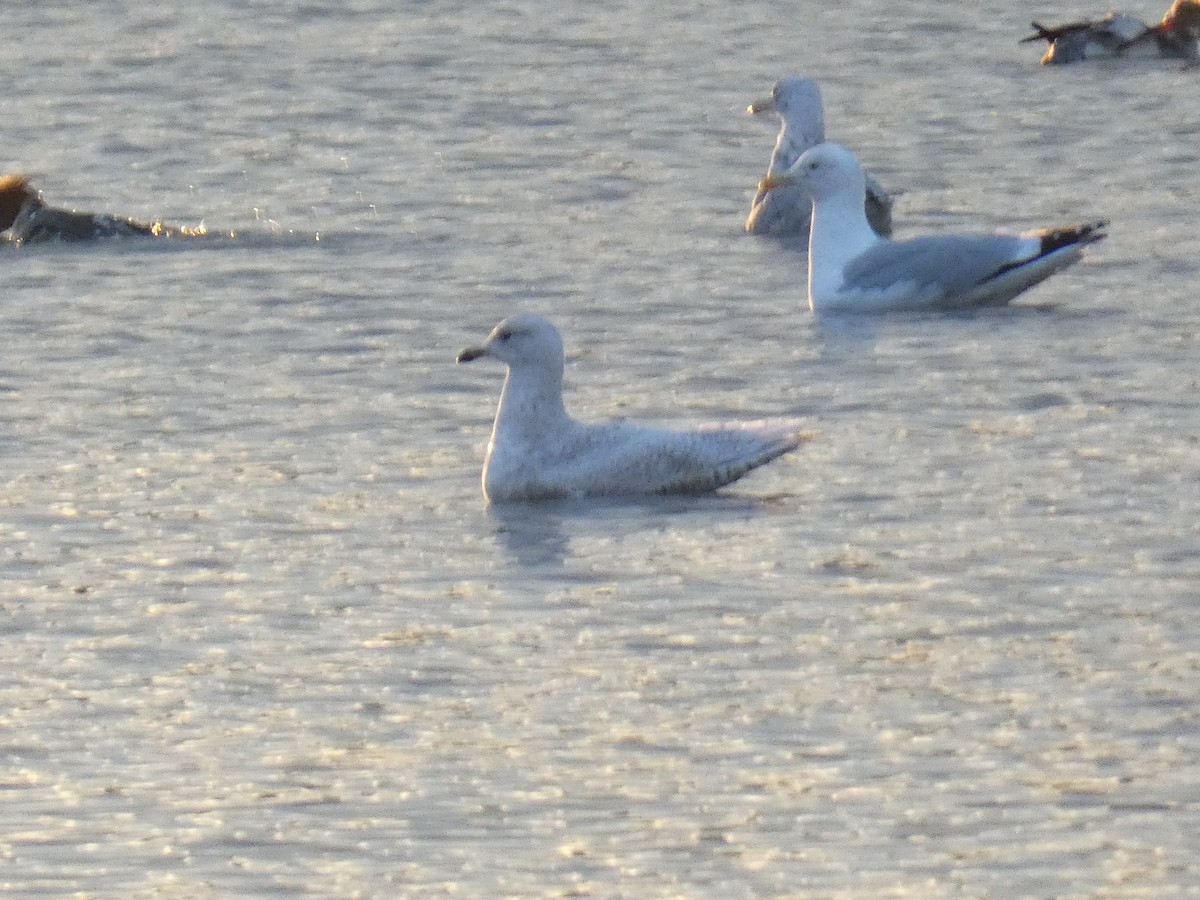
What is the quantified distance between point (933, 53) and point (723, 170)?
14.9 ft

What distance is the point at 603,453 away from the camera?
38.6ft

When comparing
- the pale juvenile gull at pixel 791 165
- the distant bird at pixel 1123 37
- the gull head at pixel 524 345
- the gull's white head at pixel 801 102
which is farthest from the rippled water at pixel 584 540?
the distant bird at pixel 1123 37

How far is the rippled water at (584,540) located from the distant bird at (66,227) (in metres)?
0.30

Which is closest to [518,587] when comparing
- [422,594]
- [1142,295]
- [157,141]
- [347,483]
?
[422,594]

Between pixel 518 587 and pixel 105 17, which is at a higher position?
pixel 518 587

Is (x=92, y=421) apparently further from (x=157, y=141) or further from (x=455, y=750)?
(x=157, y=141)

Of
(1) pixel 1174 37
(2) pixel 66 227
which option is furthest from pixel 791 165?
(1) pixel 1174 37

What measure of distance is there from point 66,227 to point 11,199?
61cm

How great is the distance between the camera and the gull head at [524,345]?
11984 mm

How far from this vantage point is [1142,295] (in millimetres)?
15953

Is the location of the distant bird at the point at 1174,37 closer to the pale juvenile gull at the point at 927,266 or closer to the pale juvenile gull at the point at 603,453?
the pale juvenile gull at the point at 927,266

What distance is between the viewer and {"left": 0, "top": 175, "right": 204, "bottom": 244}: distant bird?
18.0 metres

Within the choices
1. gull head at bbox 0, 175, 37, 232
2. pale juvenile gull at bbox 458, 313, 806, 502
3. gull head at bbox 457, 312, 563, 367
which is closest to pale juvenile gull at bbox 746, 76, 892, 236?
gull head at bbox 0, 175, 37, 232

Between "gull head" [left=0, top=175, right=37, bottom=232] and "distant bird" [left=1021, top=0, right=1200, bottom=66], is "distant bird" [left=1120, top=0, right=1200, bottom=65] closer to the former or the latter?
"distant bird" [left=1021, top=0, right=1200, bottom=66]
